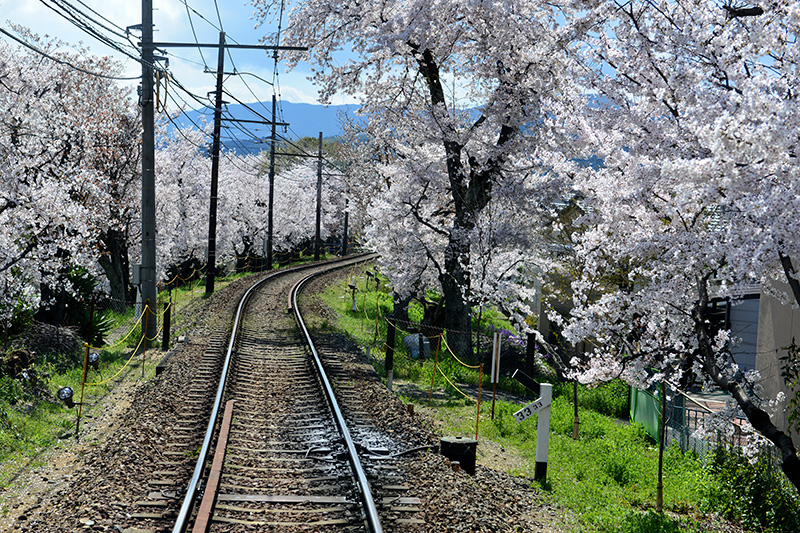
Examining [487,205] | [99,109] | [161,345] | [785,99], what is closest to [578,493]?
[785,99]

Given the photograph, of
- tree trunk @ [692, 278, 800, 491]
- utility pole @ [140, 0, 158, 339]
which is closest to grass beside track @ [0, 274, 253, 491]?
utility pole @ [140, 0, 158, 339]

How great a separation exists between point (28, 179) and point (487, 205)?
37.1 feet

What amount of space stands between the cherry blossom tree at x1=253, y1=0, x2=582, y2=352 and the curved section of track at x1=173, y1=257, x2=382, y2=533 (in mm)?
6941

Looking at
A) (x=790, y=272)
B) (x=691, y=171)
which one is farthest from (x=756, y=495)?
(x=691, y=171)

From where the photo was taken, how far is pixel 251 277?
38156 mm

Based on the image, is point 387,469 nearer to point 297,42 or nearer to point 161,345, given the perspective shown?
point 161,345

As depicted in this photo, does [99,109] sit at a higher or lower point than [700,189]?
higher

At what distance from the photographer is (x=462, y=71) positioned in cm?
2055

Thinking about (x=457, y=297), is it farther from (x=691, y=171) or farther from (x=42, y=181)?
(x=691, y=171)

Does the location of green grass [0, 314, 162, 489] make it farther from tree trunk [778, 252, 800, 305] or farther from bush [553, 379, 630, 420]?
bush [553, 379, 630, 420]

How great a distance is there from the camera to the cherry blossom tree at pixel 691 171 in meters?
5.53

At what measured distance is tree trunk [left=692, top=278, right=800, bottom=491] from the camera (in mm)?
6684

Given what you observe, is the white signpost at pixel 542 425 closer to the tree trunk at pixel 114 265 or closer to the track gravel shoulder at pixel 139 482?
the track gravel shoulder at pixel 139 482

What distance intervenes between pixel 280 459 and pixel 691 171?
5.90m
